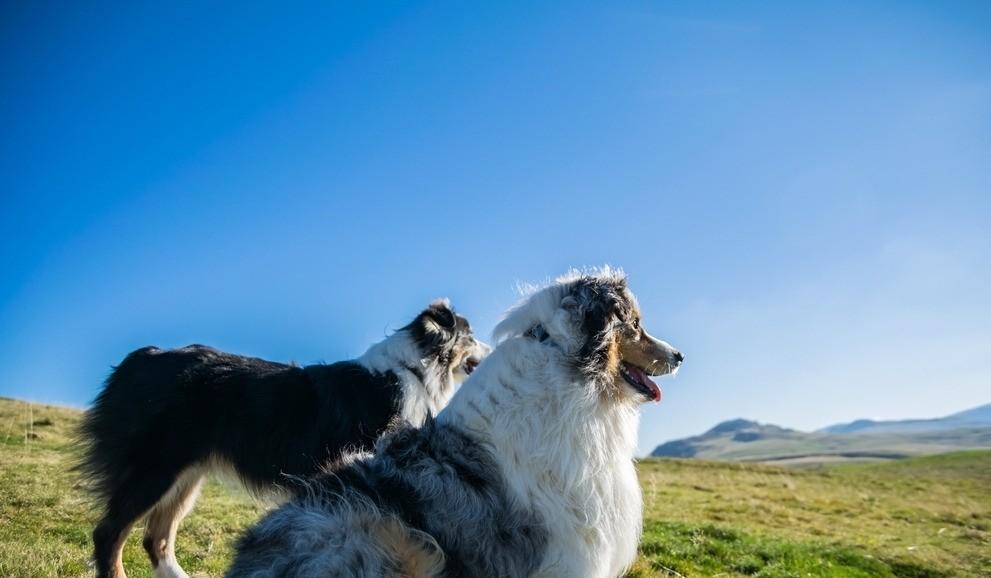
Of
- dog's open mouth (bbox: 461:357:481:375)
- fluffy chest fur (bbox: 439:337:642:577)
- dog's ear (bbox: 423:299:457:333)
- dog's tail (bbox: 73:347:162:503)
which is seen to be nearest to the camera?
fluffy chest fur (bbox: 439:337:642:577)

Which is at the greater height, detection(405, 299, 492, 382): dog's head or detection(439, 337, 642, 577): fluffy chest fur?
detection(405, 299, 492, 382): dog's head

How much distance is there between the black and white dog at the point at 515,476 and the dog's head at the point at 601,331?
0.04 feet

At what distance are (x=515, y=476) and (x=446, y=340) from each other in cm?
368

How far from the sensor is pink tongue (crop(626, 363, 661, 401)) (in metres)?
5.52

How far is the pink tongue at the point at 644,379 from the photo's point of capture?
18.1ft

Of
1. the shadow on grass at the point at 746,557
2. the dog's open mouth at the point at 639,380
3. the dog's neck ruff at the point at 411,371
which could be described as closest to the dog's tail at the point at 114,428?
the dog's neck ruff at the point at 411,371

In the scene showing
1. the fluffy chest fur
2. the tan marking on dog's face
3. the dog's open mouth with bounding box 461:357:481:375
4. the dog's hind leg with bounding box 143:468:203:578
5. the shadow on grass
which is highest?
the dog's open mouth with bounding box 461:357:481:375

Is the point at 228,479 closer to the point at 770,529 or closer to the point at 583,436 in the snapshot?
the point at 583,436

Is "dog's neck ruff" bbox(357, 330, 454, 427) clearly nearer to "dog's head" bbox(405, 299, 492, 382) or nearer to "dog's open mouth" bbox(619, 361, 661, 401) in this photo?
"dog's head" bbox(405, 299, 492, 382)

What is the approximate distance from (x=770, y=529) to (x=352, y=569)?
1401 centimetres

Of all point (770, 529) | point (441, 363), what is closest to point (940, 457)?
point (770, 529)

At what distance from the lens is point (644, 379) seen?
5547 mm

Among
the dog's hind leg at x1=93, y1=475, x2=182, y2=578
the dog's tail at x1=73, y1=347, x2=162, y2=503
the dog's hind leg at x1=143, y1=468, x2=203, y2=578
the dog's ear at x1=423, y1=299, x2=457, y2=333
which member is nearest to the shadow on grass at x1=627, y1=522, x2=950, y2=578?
the dog's ear at x1=423, y1=299, x2=457, y2=333

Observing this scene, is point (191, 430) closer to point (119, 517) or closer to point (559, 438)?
point (119, 517)
